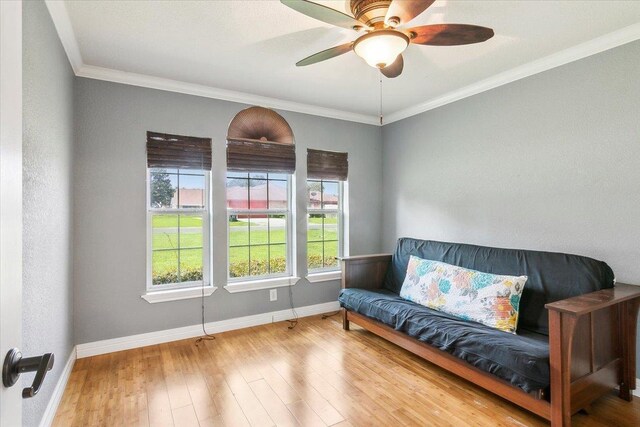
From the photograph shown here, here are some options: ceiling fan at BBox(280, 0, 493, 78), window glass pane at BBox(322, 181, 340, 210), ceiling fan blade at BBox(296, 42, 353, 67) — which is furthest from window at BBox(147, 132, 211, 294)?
ceiling fan at BBox(280, 0, 493, 78)

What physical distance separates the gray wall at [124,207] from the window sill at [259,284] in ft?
0.23

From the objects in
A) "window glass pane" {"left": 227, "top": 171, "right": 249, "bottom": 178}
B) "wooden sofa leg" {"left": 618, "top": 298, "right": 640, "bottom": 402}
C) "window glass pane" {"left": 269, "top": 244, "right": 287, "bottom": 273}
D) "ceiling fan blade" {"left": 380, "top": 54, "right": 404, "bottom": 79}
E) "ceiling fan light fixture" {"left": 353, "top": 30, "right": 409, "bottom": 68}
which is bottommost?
"wooden sofa leg" {"left": 618, "top": 298, "right": 640, "bottom": 402}

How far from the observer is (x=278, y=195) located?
12.6 ft

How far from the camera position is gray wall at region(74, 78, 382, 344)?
112 inches

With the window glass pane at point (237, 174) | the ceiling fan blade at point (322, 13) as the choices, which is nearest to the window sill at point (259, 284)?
the window glass pane at point (237, 174)

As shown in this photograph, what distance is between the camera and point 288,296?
3824 mm

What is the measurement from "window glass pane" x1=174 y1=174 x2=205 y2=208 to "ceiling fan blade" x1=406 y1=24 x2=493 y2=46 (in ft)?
7.94

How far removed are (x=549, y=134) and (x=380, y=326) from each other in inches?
85.2

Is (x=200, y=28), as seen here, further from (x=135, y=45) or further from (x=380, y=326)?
(x=380, y=326)

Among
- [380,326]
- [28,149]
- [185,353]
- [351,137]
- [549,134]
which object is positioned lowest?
[185,353]

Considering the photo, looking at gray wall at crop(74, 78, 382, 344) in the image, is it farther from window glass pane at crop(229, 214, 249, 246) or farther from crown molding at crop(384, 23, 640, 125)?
crown molding at crop(384, 23, 640, 125)

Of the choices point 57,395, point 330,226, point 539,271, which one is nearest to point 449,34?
point 539,271

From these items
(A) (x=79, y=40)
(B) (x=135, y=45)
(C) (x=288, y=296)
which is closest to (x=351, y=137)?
(C) (x=288, y=296)

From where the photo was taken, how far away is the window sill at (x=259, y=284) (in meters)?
3.49
